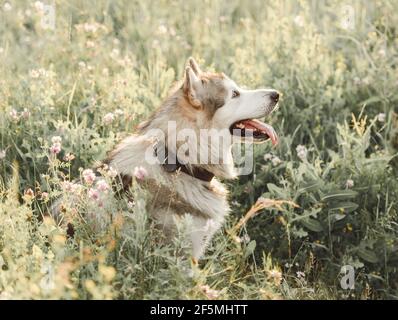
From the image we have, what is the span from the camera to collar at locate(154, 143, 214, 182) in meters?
3.97

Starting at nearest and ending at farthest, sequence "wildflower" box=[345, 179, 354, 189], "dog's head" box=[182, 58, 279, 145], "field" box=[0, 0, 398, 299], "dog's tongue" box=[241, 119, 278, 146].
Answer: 1. "field" box=[0, 0, 398, 299]
2. "dog's head" box=[182, 58, 279, 145]
3. "dog's tongue" box=[241, 119, 278, 146]
4. "wildflower" box=[345, 179, 354, 189]

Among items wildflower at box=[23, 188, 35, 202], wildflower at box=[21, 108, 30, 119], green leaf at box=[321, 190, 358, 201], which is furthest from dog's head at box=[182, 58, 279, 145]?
wildflower at box=[21, 108, 30, 119]

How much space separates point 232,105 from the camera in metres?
4.24

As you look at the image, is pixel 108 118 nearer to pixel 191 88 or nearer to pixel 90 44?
pixel 191 88

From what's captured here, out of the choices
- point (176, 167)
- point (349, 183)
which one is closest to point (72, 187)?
point (176, 167)

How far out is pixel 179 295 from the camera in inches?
128

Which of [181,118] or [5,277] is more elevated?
[181,118]

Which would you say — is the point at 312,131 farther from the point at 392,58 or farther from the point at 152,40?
the point at 152,40

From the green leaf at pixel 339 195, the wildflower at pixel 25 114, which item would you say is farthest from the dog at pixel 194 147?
the wildflower at pixel 25 114

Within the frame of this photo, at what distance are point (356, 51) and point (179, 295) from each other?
4.06m

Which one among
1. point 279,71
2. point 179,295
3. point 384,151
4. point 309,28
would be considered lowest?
point 179,295

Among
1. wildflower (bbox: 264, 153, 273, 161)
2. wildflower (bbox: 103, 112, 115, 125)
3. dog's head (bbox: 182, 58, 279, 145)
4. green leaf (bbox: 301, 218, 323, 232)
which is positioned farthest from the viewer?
wildflower (bbox: 264, 153, 273, 161)

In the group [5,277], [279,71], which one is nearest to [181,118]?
[5,277]

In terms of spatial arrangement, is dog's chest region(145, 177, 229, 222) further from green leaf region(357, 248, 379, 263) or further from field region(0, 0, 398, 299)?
green leaf region(357, 248, 379, 263)
